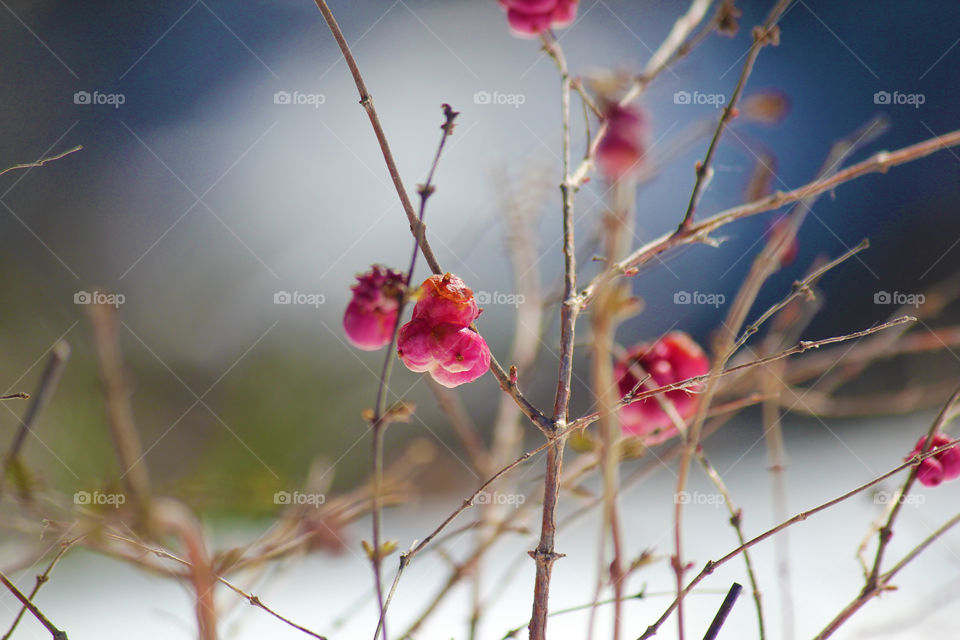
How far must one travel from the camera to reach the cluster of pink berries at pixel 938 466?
407 millimetres

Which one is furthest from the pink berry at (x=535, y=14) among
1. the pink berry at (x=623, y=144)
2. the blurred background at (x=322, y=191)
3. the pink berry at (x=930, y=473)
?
the blurred background at (x=322, y=191)

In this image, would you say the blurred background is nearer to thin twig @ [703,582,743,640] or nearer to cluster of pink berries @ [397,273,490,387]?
cluster of pink berries @ [397,273,490,387]

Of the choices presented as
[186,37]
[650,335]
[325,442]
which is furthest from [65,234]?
[650,335]

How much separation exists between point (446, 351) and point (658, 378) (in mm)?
204

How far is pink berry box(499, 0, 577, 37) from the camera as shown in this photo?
408mm

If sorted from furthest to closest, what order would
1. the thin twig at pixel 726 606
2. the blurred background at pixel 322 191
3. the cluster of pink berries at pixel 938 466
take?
the blurred background at pixel 322 191, the cluster of pink berries at pixel 938 466, the thin twig at pixel 726 606

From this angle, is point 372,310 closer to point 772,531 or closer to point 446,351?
point 446,351

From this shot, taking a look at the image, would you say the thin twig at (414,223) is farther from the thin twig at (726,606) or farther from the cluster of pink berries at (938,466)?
the cluster of pink berries at (938,466)

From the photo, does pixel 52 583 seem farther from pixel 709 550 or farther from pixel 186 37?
pixel 186 37

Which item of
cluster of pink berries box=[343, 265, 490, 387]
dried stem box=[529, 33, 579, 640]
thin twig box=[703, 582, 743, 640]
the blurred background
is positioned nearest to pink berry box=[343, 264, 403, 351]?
cluster of pink berries box=[343, 265, 490, 387]

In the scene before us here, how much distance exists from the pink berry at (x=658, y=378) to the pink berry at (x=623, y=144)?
0.13 meters

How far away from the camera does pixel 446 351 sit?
1.21 feet

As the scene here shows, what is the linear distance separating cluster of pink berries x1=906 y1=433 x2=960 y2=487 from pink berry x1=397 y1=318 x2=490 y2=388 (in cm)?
25

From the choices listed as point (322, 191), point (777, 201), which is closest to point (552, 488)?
point (777, 201)
